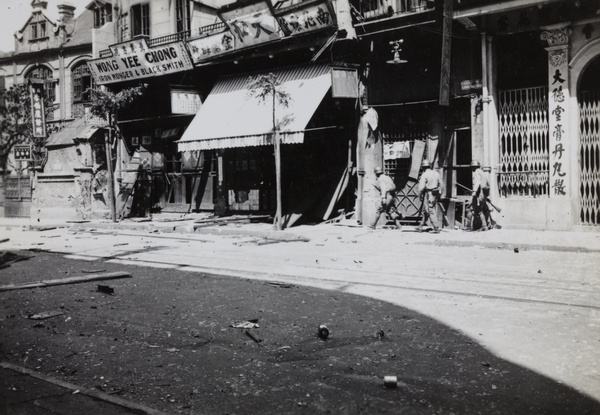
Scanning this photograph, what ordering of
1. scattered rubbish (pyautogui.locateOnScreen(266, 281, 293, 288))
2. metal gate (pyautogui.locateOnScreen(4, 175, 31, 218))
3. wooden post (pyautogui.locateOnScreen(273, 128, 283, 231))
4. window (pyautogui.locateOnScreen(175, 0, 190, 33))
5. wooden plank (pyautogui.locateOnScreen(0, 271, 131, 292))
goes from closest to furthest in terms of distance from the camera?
1. scattered rubbish (pyautogui.locateOnScreen(266, 281, 293, 288))
2. wooden plank (pyautogui.locateOnScreen(0, 271, 131, 292))
3. wooden post (pyautogui.locateOnScreen(273, 128, 283, 231))
4. window (pyautogui.locateOnScreen(175, 0, 190, 33))
5. metal gate (pyautogui.locateOnScreen(4, 175, 31, 218))

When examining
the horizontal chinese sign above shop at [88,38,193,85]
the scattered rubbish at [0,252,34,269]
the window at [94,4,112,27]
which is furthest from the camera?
the window at [94,4,112,27]

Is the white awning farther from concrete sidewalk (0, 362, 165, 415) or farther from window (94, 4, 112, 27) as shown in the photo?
concrete sidewalk (0, 362, 165, 415)

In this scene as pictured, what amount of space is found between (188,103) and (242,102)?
3.32 m

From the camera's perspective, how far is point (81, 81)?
32812mm

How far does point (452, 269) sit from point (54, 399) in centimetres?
686

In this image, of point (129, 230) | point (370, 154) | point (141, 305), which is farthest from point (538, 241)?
point (129, 230)

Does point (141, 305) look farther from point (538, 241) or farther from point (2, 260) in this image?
point (538, 241)

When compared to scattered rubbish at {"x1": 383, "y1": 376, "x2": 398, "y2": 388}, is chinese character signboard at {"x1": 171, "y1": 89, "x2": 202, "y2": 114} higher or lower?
higher

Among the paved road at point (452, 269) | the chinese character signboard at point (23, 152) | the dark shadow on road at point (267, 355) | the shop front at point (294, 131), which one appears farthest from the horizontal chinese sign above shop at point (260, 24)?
the chinese character signboard at point (23, 152)

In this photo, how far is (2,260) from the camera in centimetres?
1109

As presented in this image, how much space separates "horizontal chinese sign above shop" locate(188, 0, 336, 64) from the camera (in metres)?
16.9

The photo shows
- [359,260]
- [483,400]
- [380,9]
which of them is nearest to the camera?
[483,400]

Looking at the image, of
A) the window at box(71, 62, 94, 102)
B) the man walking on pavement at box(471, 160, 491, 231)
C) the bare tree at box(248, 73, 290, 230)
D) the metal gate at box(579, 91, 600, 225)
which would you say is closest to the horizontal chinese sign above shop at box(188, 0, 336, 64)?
the bare tree at box(248, 73, 290, 230)

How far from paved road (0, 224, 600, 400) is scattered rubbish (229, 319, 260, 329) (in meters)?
1.85
